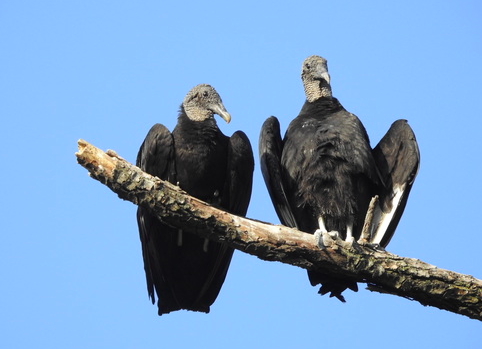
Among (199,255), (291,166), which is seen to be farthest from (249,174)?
(199,255)

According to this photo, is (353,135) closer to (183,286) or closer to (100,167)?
(183,286)

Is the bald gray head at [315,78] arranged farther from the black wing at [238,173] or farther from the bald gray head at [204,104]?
the black wing at [238,173]

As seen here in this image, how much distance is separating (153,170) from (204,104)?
722mm

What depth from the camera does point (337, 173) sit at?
5.29 m

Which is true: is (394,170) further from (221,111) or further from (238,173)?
(221,111)

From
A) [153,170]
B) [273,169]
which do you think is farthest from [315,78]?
[153,170]

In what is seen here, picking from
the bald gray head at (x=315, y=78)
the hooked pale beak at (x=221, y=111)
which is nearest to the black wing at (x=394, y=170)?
the bald gray head at (x=315, y=78)

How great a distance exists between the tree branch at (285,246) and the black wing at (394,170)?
70 cm

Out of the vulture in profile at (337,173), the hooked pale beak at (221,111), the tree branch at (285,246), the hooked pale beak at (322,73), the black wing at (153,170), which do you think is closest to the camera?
the tree branch at (285,246)

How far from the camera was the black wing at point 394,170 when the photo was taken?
17.4 ft

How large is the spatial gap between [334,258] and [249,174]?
37.4 inches

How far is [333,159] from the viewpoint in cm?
530

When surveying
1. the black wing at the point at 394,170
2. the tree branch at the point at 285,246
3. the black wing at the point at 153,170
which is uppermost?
the black wing at the point at 394,170

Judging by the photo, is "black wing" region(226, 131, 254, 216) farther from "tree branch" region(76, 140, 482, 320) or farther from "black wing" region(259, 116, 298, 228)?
"tree branch" region(76, 140, 482, 320)
